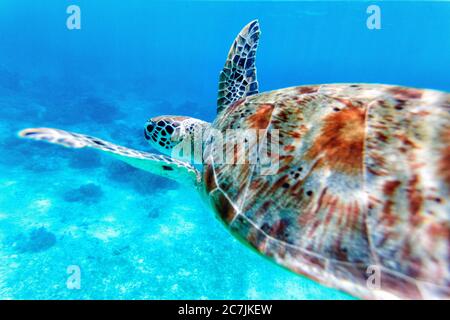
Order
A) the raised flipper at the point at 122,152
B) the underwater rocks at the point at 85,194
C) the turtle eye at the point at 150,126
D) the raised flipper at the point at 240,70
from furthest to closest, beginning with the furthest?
the underwater rocks at the point at 85,194 < the raised flipper at the point at 240,70 < the turtle eye at the point at 150,126 < the raised flipper at the point at 122,152

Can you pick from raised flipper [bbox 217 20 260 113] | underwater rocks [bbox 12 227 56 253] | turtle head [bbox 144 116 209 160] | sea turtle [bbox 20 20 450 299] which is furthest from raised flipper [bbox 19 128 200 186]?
underwater rocks [bbox 12 227 56 253]

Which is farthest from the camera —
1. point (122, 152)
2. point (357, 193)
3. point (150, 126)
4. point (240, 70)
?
point (240, 70)

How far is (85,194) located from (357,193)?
9.14 meters

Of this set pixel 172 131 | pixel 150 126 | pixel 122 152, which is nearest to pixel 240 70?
pixel 172 131

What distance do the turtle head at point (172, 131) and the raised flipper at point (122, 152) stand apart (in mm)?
903

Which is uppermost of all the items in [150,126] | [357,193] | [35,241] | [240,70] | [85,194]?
[240,70]

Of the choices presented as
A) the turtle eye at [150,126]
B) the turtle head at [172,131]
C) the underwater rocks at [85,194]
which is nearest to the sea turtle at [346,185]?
the turtle head at [172,131]

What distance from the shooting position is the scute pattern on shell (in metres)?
1.30

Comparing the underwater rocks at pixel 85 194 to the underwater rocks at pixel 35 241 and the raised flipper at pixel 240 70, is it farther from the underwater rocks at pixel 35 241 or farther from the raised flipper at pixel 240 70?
the raised flipper at pixel 240 70

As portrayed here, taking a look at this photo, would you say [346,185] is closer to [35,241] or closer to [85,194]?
[35,241]

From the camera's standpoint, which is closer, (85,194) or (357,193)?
(357,193)

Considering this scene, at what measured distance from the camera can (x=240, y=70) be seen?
4203 mm

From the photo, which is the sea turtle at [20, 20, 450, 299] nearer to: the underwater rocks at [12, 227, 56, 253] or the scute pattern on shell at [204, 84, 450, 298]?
the scute pattern on shell at [204, 84, 450, 298]

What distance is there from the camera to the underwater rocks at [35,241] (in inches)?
250
